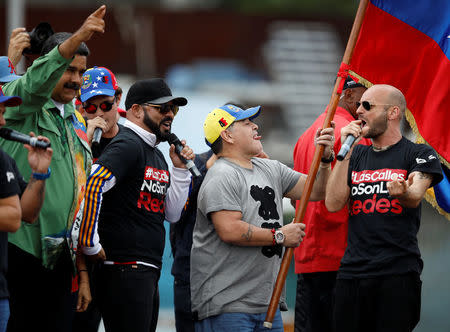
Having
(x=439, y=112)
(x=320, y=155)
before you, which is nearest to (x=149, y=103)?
(x=320, y=155)

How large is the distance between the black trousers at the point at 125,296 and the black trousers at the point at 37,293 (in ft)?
1.46

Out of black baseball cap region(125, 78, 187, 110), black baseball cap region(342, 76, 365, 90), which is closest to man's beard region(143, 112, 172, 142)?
black baseball cap region(125, 78, 187, 110)

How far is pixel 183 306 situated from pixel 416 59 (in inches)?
98.7

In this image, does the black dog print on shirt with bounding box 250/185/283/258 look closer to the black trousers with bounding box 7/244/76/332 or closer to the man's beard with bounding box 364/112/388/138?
the man's beard with bounding box 364/112/388/138

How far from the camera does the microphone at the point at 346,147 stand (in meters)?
5.52

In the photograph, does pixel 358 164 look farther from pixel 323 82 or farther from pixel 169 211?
pixel 323 82

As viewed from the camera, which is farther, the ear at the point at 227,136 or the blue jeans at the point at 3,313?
the ear at the point at 227,136

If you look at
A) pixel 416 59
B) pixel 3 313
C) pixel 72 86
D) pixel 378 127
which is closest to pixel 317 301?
pixel 378 127

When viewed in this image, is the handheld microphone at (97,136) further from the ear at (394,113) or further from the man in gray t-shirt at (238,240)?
the ear at (394,113)

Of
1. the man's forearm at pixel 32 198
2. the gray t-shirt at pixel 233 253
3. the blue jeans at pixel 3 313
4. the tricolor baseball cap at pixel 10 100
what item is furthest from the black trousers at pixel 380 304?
the tricolor baseball cap at pixel 10 100

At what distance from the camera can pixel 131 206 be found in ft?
19.0

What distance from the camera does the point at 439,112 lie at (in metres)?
6.55

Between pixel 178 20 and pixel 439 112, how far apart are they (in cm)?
2038

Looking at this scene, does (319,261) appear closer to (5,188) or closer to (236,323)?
(236,323)
